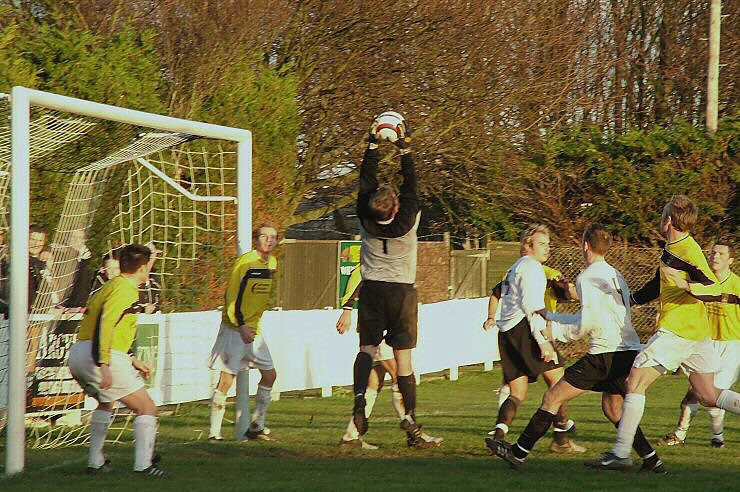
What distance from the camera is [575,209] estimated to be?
27.4m

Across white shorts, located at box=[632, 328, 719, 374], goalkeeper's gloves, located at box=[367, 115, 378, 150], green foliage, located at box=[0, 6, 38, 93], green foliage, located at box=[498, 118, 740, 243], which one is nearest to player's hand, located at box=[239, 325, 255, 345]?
goalkeeper's gloves, located at box=[367, 115, 378, 150]

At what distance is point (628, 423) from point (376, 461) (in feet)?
6.45

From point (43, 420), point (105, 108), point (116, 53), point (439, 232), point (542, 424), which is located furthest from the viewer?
point (439, 232)

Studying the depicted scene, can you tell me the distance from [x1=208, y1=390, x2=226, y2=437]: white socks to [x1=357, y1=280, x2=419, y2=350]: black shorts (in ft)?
6.36

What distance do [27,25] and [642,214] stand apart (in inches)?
521

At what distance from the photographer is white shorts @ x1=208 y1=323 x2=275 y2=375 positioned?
11.7 metres

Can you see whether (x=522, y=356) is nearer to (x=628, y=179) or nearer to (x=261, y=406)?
(x=261, y=406)

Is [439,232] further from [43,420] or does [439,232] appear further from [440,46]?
[43,420]

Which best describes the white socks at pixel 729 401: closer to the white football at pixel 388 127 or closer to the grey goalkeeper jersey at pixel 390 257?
the grey goalkeeper jersey at pixel 390 257

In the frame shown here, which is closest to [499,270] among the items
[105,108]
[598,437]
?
[598,437]

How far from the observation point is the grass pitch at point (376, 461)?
8.48 m

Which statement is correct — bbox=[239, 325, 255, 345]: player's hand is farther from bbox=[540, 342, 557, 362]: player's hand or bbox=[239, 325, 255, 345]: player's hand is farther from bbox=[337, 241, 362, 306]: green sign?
bbox=[337, 241, 362, 306]: green sign

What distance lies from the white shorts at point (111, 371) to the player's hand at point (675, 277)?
3836mm

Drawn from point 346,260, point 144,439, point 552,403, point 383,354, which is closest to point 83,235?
point 383,354
